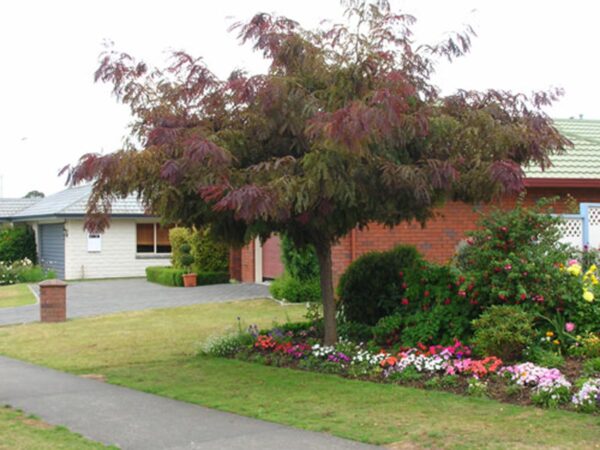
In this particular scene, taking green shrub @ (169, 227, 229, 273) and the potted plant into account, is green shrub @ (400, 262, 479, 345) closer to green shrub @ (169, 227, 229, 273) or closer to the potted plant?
the potted plant

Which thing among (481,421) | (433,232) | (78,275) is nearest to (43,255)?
(78,275)

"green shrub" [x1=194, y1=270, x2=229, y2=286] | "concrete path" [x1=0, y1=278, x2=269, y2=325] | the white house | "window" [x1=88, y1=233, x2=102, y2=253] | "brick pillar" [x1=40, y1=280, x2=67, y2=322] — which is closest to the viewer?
"brick pillar" [x1=40, y1=280, x2=67, y2=322]

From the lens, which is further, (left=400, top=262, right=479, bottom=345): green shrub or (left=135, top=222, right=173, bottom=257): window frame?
(left=135, top=222, right=173, bottom=257): window frame

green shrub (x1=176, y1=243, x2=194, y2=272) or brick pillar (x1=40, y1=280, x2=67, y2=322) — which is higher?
green shrub (x1=176, y1=243, x2=194, y2=272)

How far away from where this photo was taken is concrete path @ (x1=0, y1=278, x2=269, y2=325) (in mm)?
20422

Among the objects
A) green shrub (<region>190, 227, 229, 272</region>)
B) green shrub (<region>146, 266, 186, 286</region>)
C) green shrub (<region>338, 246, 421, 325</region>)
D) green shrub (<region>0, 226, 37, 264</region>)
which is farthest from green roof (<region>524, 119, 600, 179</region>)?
green shrub (<region>0, 226, 37, 264</region>)

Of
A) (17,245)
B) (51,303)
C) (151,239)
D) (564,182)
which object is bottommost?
(51,303)

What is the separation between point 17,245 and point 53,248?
119 inches

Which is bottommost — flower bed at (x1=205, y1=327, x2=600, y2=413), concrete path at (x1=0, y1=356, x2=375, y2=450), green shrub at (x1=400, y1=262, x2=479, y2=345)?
concrete path at (x1=0, y1=356, x2=375, y2=450)

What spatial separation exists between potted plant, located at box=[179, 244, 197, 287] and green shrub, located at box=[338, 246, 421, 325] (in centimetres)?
1341

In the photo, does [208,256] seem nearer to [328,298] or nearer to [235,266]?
[235,266]

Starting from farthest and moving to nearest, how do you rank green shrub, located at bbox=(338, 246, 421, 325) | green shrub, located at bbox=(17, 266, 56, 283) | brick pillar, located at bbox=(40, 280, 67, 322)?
green shrub, located at bbox=(17, 266, 56, 283), brick pillar, located at bbox=(40, 280, 67, 322), green shrub, located at bbox=(338, 246, 421, 325)

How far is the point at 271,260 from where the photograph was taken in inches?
965

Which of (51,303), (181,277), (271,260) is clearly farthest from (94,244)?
(51,303)
